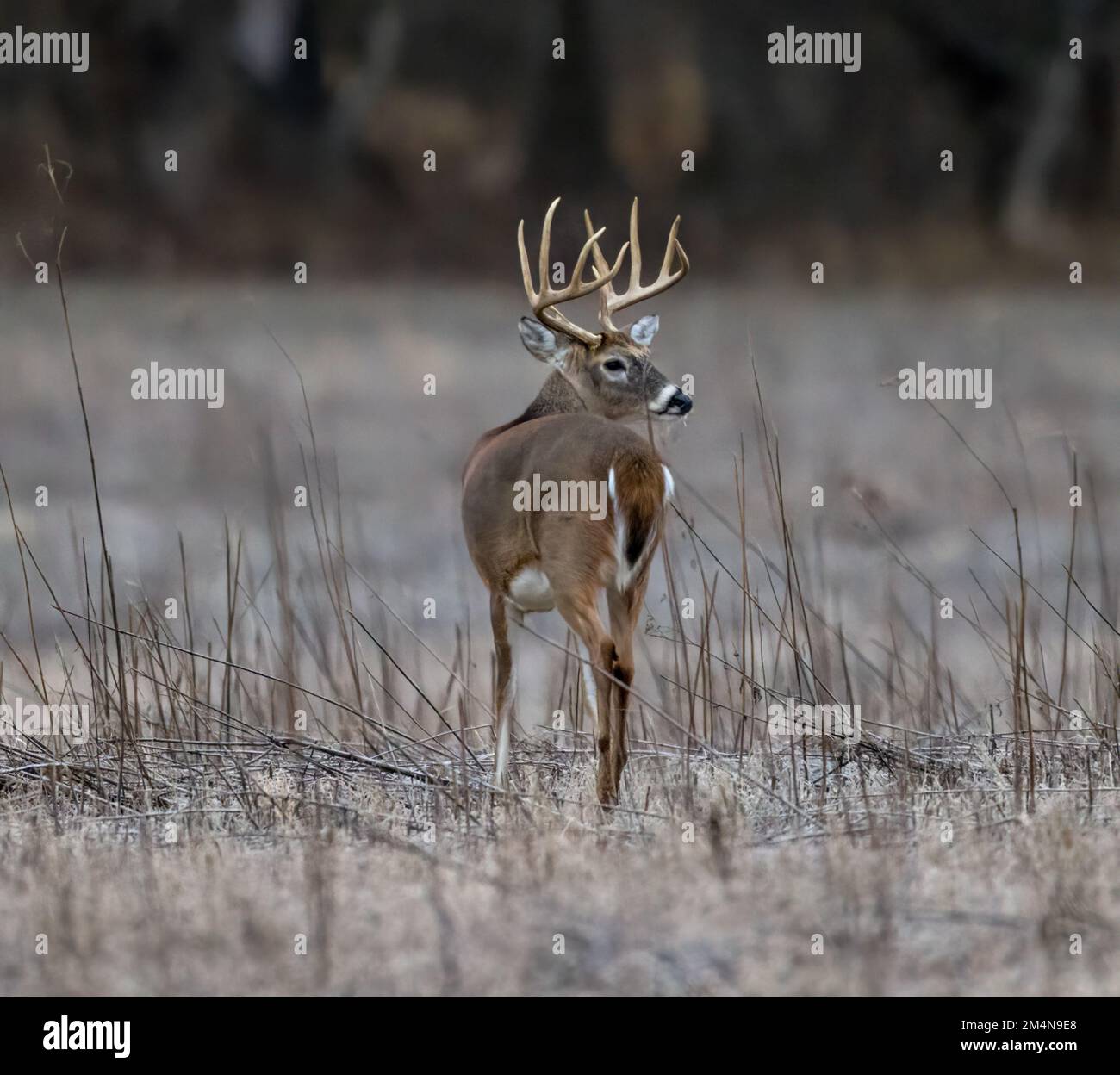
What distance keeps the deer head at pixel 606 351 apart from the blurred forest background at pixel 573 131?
43.5 ft

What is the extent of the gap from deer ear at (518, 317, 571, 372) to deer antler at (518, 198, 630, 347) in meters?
0.08

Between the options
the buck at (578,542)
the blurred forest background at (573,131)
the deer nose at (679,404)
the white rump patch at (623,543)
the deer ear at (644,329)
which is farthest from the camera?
the blurred forest background at (573,131)

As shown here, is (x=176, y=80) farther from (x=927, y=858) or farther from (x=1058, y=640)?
(x=927, y=858)

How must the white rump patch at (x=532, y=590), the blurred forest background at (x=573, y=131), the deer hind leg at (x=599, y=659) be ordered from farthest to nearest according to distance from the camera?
the blurred forest background at (x=573, y=131)
the white rump patch at (x=532, y=590)
the deer hind leg at (x=599, y=659)

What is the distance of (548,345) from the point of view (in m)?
7.39

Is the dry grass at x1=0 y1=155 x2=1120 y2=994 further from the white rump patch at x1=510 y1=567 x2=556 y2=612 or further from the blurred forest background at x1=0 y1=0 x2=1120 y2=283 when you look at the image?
the blurred forest background at x1=0 y1=0 x2=1120 y2=283

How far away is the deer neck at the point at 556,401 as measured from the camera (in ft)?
24.1

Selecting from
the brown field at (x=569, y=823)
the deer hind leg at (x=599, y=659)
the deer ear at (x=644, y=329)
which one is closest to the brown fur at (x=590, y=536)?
the deer hind leg at (x=599, y=659)

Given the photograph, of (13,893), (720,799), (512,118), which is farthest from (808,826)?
(512,118)

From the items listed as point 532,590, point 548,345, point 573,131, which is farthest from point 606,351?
point 573,131

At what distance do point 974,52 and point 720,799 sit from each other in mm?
18634

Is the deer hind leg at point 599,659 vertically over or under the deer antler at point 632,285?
under

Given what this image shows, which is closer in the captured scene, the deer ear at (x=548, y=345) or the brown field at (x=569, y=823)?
the brown field at (x=569, y=823)

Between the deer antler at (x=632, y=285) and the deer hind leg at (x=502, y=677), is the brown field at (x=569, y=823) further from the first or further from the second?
the deer antler at (x=632, y=285)
